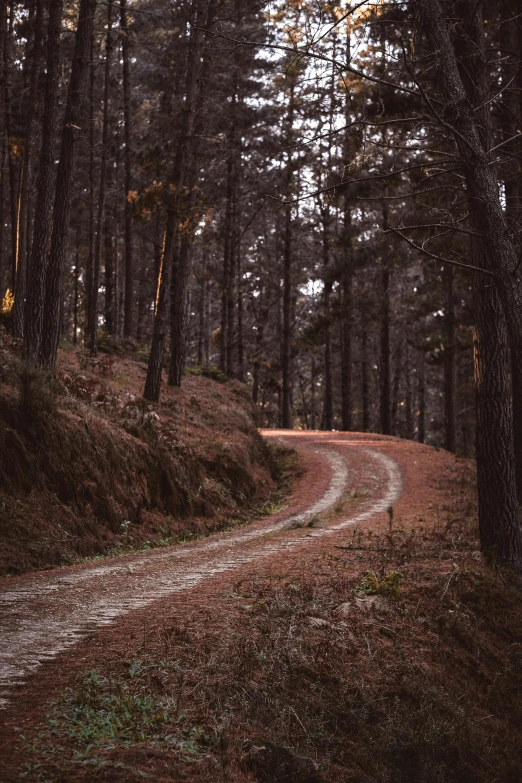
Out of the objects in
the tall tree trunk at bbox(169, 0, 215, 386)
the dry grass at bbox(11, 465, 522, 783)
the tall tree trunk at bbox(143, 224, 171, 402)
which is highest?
the tall tree trunk at bbox(169, 0, 215, 386)

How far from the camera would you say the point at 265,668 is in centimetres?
514

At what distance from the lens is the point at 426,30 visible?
7.80 meters

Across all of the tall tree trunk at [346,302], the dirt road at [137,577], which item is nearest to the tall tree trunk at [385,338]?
the tall tree trunk at [346,302]

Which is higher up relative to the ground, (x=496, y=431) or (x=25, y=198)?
(x=25, y=198)

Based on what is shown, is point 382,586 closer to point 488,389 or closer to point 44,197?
point 488,389

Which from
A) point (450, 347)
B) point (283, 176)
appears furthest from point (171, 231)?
point (283, 176)

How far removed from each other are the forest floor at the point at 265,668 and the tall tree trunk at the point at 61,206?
587cm

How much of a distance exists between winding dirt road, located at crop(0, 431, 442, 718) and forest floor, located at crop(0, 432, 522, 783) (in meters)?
0.03

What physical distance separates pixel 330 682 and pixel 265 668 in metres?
0.57

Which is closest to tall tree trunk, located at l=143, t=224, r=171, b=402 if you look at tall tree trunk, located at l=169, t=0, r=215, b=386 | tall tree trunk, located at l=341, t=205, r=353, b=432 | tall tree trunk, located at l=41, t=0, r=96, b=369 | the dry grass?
tall tree trunk, located at l=169, t=0, r=215, b=386

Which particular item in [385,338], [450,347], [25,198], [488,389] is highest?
[25,198]

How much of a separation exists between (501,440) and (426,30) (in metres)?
5.30

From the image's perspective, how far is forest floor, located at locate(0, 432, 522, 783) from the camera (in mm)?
3896

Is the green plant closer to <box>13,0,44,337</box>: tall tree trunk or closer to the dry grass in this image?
the dry grass
